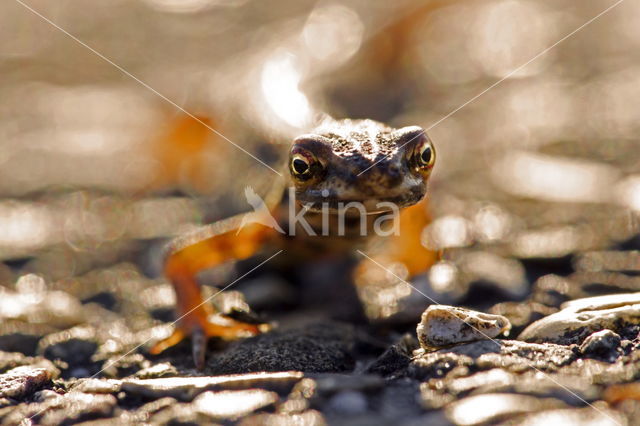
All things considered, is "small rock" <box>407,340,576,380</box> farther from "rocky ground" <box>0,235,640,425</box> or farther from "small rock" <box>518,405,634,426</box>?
"small rock" <box>518,405,634,426</box>

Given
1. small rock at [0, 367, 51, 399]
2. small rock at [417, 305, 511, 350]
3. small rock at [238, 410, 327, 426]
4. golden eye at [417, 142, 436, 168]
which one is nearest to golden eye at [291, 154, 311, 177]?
golden eye at [417, 142, 436, 168]

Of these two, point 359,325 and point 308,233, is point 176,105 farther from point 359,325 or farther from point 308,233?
point 359,325

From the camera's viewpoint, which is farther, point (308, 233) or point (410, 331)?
point (308, 233)

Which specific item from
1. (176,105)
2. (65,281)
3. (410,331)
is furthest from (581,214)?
(176,105)

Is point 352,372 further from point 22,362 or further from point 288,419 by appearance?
point 22,362

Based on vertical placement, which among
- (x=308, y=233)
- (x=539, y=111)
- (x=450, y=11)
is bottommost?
(x=308, y=233)

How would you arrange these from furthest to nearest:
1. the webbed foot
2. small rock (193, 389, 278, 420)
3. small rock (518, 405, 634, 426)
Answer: the webbed foot, small rock (193, 389, 278, 420), small rock (518, 405, 634, 426)

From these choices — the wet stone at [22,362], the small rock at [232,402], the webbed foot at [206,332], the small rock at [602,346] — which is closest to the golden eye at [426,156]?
the webbed foot at [206,332]
